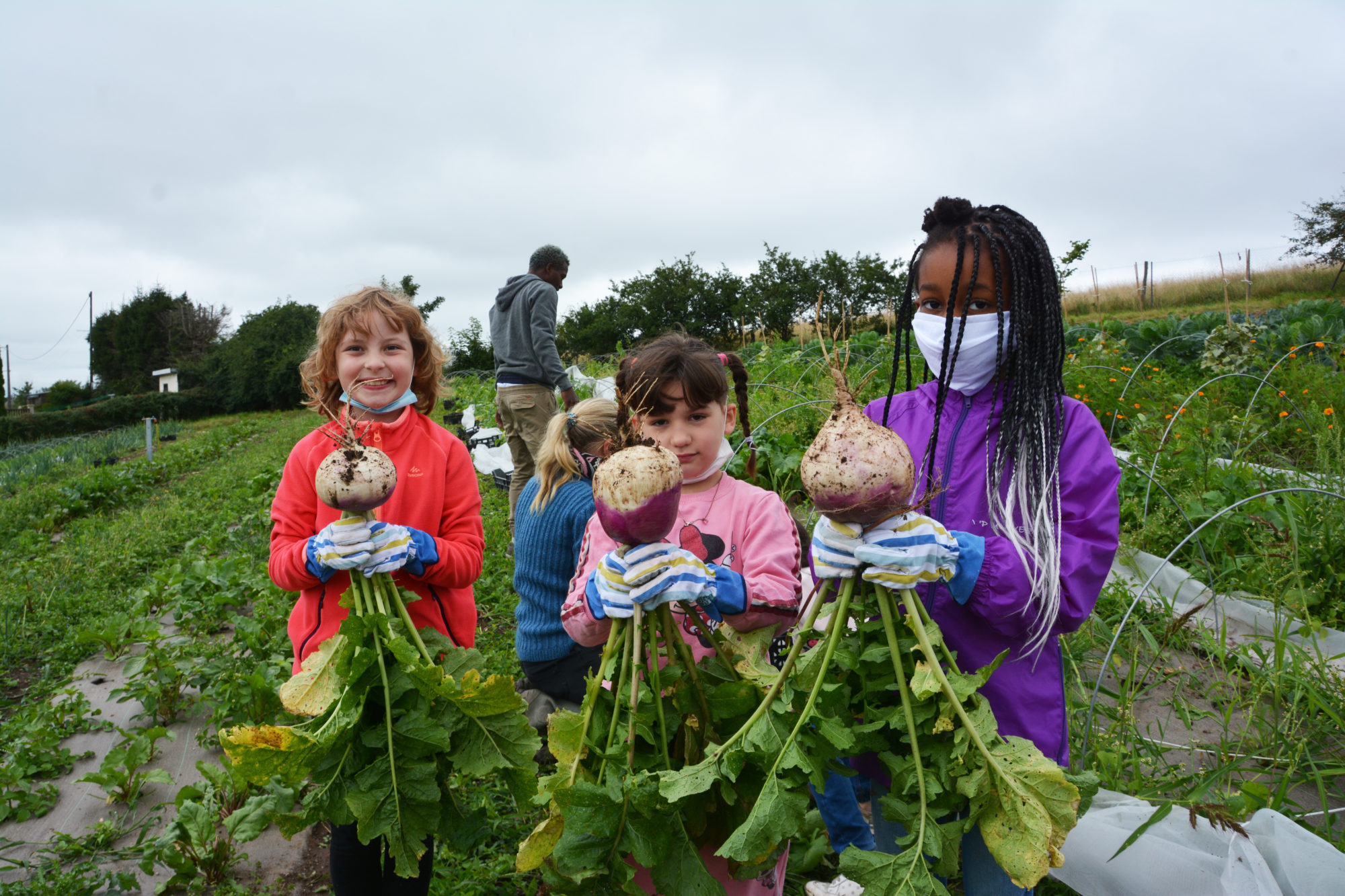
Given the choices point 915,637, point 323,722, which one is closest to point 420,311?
point 323,722

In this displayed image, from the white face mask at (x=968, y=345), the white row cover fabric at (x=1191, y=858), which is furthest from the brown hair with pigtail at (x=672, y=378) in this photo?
the white row cover fabric at (x=1191, y=858)

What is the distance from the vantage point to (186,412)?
33.4m

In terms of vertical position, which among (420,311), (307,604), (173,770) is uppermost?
(420,311)

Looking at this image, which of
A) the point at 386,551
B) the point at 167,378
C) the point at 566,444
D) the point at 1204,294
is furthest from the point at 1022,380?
the point at 167,378

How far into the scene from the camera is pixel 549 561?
9.05ft

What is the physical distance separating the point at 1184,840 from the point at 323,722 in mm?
1912

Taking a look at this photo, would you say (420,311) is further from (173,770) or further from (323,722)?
(173,770)

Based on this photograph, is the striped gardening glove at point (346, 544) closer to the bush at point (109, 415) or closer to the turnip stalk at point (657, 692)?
the turnip stalk at point (657, 692)

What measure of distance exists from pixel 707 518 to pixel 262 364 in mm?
36713

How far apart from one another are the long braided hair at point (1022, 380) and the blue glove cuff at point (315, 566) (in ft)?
4.30

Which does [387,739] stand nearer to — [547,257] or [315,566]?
[315,566]

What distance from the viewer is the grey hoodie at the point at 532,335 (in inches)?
206

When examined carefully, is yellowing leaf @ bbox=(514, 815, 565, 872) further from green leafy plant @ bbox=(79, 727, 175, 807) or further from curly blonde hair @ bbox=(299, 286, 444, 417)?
green leafy plant @ bbox=(79, 727, 175, 807)

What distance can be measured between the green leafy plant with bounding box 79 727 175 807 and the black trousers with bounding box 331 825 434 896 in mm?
1426
